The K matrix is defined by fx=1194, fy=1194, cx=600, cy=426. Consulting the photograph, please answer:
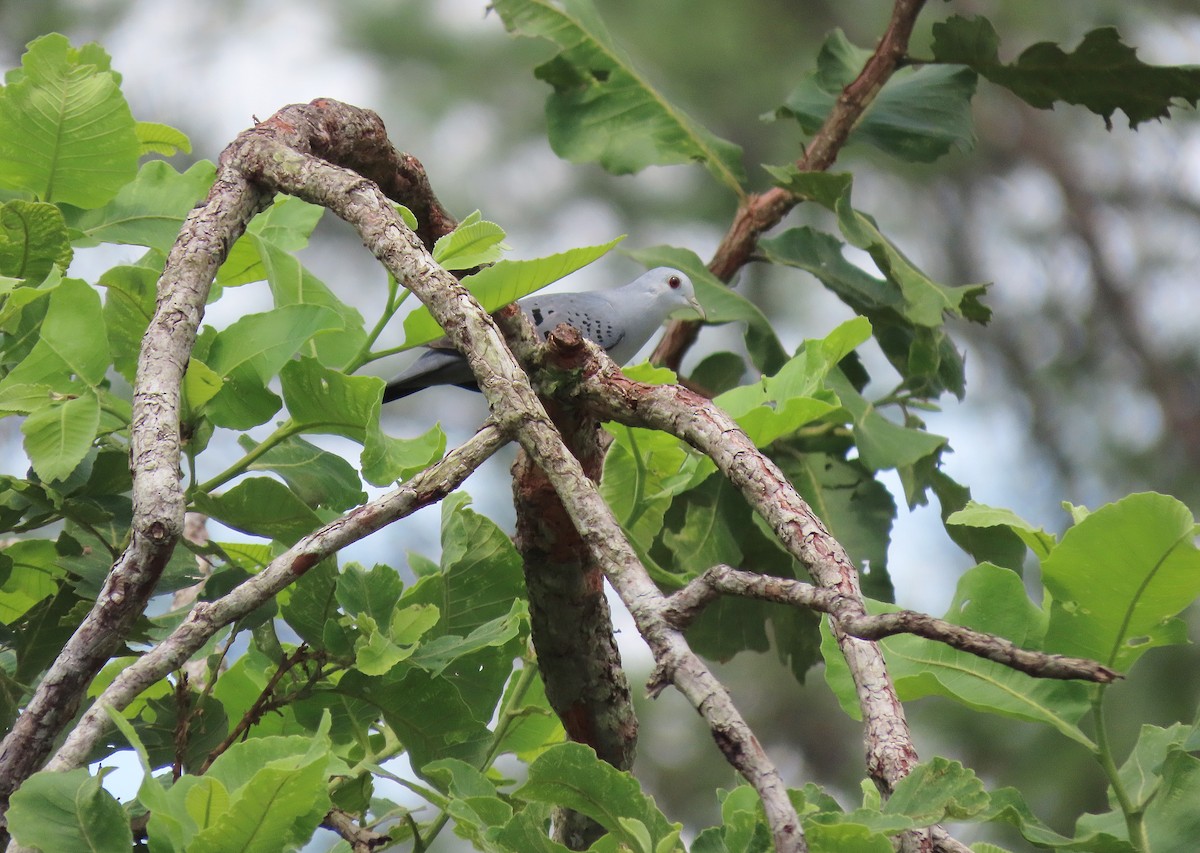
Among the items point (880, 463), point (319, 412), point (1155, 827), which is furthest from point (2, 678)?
point (880, 463)

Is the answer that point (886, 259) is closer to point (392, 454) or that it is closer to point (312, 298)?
point (312, 298)

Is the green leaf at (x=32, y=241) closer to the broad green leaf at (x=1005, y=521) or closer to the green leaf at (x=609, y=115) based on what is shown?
the broad green leaf at (x=1005, y=521)

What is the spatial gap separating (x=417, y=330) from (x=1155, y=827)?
737mm

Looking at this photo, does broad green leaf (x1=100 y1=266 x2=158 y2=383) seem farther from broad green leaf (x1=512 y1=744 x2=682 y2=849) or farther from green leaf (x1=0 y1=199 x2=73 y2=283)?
broad green leaf (x1=512 y1=744 x2=682 y2=849)

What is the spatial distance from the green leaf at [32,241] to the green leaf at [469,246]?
0.39 metres

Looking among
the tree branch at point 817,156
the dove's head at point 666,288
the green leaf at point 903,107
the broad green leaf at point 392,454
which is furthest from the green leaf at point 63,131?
the dove's head at point 666,288

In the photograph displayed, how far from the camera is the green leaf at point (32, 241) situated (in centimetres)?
111

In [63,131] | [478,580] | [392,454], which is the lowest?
[478,580]

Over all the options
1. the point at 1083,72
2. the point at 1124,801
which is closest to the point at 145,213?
the point at 1124,801

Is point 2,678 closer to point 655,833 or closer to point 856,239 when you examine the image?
point 655,833

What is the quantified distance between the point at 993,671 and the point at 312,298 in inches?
30.5

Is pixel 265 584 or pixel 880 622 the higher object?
pixel 265 584

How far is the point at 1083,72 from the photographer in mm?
1955

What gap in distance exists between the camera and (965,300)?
1.79 m
